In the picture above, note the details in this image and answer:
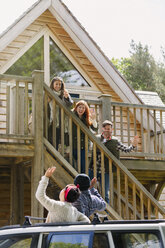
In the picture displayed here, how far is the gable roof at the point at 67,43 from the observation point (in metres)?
11.6

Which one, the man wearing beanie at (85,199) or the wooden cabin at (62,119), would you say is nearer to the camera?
the man wearing beanie at (85,199)

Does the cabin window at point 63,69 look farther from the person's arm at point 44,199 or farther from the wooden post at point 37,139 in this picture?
the person's arm at point 44,199

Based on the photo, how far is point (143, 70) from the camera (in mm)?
46688

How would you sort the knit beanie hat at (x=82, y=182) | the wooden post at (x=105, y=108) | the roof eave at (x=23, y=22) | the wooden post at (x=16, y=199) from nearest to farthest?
the knit beanie hat at (x=82, y=182)
the wooden post at (x=105, y=108)
the wooden post at (x=16, y=199)
the roof eave at (x=23, y=22)

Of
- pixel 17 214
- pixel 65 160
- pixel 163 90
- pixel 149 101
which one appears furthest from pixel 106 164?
pixel 163 90

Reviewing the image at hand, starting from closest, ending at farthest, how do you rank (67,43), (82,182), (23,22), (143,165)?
1. (82,182)
2. (143,165)
3. (23,22)
4. (67,43)

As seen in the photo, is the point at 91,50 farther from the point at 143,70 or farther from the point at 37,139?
the point at 143,70

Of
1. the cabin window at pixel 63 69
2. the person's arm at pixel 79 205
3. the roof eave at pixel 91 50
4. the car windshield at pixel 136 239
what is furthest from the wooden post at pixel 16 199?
the car windshield at pixel 136 239

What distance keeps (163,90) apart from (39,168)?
36703 millimetres

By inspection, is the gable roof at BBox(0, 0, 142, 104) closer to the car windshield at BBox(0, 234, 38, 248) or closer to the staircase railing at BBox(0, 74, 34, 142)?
the staircase railing at BBox(0, 74, 34, 142)

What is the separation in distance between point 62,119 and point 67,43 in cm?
475

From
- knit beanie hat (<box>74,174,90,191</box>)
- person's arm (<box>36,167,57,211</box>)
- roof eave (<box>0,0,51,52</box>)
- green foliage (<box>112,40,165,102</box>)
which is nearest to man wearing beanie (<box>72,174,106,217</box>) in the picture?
knit beanie hat (<box>74,174,90,191</box>)

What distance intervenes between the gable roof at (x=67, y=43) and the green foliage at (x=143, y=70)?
32.6 m

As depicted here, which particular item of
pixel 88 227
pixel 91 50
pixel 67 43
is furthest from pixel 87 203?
pixel 67 43
